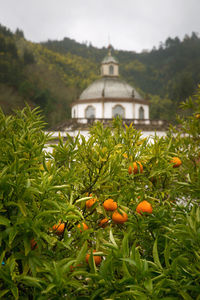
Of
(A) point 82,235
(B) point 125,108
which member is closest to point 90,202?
(A) point 82,235

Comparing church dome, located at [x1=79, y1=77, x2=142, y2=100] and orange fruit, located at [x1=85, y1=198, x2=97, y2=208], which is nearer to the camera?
orange fruit, located at [x1=85, y1=198, x2=97, y2=208]

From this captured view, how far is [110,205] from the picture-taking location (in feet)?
4.16

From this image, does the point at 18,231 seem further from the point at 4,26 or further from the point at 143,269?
the point at 4,26

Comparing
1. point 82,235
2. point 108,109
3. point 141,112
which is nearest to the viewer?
point 82,235

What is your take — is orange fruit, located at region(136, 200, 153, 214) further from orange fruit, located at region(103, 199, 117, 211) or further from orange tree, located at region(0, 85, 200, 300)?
orange fruit, located at region(103, 199, 117, 211)

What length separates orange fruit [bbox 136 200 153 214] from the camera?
1282 millimetres

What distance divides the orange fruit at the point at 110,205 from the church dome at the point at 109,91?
72.0 ft

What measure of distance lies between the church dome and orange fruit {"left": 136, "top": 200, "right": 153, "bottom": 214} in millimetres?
21932

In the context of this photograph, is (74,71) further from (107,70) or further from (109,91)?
(109,91)

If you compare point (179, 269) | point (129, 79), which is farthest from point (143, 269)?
point (129, 79)

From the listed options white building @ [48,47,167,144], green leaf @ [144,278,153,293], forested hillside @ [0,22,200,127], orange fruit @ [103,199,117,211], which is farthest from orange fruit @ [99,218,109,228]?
white building @ [48,47,167,144]

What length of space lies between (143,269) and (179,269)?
18 cm

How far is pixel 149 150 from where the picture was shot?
1.66 metres

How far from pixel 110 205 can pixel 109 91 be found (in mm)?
22786
